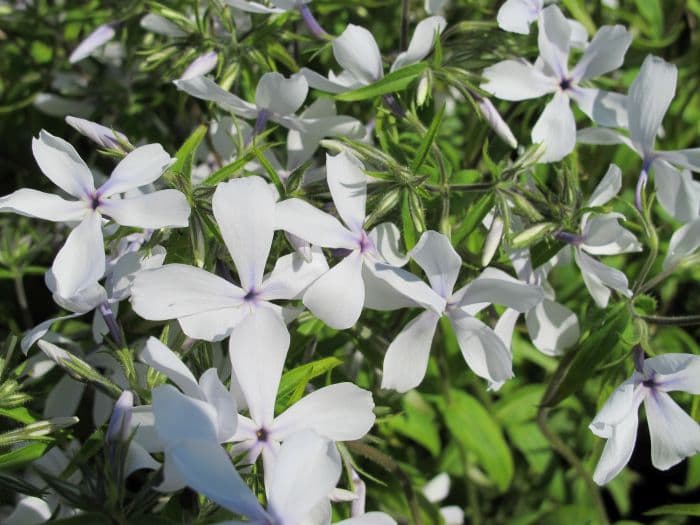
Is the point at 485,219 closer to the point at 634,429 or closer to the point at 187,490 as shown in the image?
the point at 634,429

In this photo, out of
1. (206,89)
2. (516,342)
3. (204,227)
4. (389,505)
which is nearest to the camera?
(204,227)

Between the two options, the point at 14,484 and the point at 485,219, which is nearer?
the point at 14,484

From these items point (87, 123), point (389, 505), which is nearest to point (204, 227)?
point (87, 123)

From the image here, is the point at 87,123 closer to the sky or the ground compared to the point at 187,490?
closer to the sky

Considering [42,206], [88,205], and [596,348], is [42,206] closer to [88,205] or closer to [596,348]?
[88,205]

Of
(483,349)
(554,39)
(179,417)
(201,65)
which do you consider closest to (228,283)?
(179,417)

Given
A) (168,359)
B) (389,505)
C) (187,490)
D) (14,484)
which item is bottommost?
(389,505)
